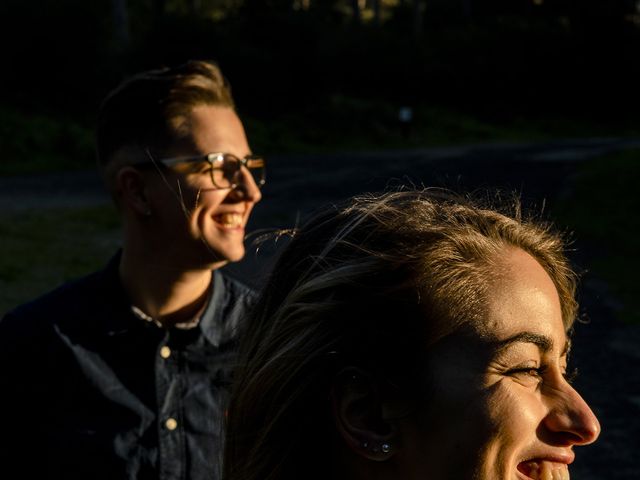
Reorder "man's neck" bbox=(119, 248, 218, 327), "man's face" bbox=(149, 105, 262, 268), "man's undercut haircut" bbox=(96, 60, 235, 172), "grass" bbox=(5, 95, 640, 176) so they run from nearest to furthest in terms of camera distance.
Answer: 1. "man's neck" bbox=(119, 248, 218, 327)
2. "man's face" bbox=(149, 105, 262, 268)
3. "man's undercut haircut" bbox=(96, 60, 235, 172)
4. "grass" bbox=(5, 95, 640, 176)

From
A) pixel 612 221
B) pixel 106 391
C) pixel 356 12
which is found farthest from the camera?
pixel 356 12

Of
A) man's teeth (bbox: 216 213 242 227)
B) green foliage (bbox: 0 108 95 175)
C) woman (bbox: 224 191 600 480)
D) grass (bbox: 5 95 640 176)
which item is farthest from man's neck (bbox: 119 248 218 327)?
green foliage (bbox: 0 108 95 175)

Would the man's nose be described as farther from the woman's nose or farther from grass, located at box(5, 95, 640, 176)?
grass, located at box(5, 95, 640, 176)

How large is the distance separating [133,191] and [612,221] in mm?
10317

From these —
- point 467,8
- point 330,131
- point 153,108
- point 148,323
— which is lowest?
point 467,8

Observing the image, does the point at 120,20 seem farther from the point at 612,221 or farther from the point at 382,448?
the point at 382,448

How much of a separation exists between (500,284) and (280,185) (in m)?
14.1

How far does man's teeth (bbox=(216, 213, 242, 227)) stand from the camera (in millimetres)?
3195

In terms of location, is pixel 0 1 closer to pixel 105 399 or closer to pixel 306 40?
pixel 306 40

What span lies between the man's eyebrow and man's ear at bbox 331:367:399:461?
187 millimetres

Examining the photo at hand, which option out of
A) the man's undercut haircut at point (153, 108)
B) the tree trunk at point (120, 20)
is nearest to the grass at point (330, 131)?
the tree trunk at point (120, 20)

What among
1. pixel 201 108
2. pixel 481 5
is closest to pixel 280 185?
pixel 201 108

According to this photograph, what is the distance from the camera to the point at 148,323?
9.33 feet

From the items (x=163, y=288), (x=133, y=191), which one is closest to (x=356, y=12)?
(x=133, y=191)
